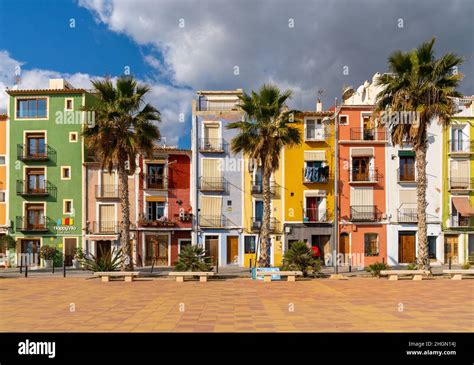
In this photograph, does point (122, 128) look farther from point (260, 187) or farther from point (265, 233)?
point (260, 187)

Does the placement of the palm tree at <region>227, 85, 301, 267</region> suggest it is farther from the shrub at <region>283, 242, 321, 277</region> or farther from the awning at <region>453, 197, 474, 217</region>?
the awning at <region>453, 197, 474, 217</region>

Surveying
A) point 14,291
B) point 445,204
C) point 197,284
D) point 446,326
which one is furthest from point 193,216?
point 446,326

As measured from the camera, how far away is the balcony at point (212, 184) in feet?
109

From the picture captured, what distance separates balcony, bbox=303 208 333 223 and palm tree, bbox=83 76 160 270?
15.0 metres

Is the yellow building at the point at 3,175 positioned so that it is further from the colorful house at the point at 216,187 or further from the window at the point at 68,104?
the colorful house at the point at 216,187

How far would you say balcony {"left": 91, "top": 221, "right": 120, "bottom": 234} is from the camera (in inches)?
1304

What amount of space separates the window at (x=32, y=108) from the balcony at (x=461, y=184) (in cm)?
3343

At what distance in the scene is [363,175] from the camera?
33.9 meters

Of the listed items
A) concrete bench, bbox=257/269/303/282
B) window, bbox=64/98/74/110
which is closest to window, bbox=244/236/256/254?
concrete bench, bbox=257/269/303/282

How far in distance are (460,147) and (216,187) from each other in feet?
66.0

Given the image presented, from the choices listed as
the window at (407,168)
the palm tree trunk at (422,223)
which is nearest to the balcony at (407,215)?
the window at (407,168)

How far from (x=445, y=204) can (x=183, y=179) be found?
21.4 metres
